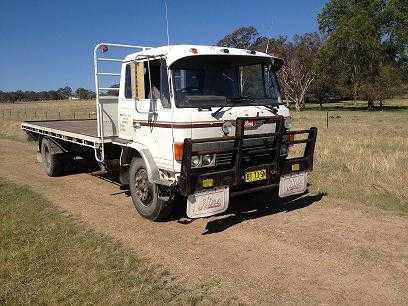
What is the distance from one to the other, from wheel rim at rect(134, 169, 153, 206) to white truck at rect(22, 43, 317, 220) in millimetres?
17

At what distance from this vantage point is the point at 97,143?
8.59 m

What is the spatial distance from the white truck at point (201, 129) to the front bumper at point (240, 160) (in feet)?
0.05

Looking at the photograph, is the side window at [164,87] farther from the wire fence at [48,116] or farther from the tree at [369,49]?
the tree at [369,49]

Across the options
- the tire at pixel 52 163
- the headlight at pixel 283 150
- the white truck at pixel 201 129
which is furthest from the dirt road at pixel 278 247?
the tire at pixel 52 163

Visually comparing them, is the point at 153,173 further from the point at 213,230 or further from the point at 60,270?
the point at 60,270

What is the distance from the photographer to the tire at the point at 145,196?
279 inches

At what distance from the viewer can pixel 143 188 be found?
24.3 feet

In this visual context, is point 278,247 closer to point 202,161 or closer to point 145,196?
point 202,161

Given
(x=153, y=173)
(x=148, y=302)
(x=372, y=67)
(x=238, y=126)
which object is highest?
(x=372, y=67)

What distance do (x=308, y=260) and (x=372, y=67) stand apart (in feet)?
154

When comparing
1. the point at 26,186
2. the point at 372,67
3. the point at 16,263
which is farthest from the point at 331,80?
the point at 16,263

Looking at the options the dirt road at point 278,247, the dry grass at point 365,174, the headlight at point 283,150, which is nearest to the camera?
the dirt road at point 278,247

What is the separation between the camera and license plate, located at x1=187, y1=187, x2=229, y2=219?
6305 mm

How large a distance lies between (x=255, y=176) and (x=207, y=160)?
87cm
